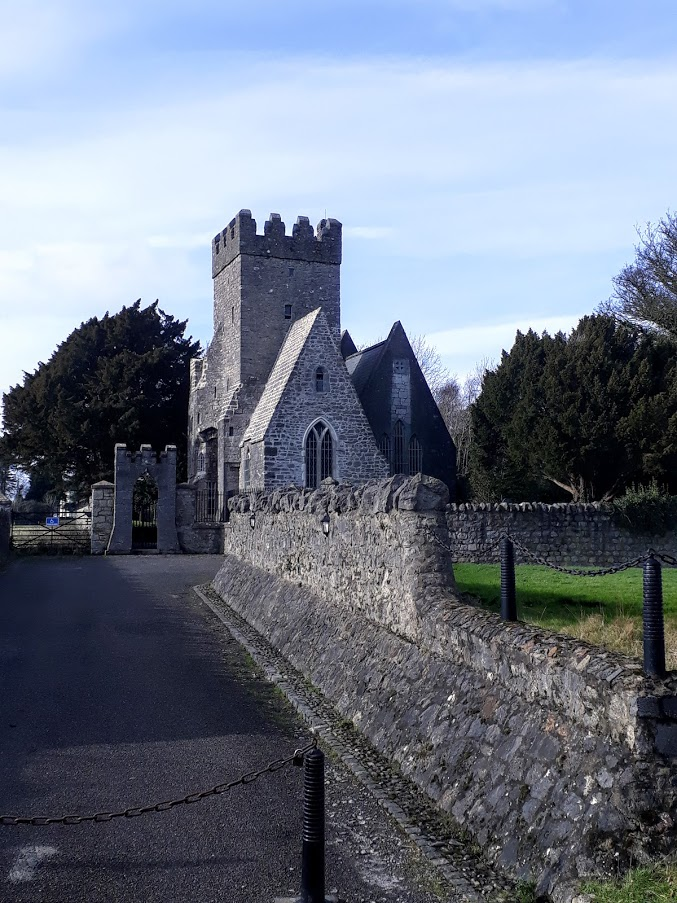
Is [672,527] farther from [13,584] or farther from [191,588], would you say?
[13,584]

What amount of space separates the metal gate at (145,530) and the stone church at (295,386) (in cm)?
237

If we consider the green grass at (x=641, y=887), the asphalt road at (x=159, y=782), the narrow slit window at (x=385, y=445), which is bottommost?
the asphalt road at (x=159, y=782)

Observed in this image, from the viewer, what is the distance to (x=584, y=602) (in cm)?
1098

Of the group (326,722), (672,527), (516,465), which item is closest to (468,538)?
(672,527)

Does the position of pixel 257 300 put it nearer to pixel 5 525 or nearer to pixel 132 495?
pixel 132 495

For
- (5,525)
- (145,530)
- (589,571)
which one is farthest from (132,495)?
(589,571)

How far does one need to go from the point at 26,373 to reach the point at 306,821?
5004 centimetres

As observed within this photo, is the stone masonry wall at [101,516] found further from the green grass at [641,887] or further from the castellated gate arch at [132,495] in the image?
the green grass at [641,887]

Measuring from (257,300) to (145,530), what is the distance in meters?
10.4

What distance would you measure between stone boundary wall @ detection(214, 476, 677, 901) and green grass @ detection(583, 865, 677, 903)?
10 cm

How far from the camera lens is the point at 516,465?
30.8m

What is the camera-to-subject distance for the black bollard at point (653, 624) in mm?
4738

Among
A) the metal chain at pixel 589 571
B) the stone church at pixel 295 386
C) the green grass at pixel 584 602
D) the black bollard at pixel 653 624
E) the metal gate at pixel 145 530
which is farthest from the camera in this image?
the metal gate at pixel 145 530

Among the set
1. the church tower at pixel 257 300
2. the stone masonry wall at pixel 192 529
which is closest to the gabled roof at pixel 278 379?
the church tower at pixel 257 300
